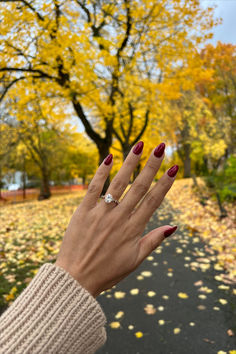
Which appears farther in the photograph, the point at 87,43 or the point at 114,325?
the point at 87,43

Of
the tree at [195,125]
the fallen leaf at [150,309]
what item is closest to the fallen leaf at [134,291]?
the fallen leaf at [150,309]

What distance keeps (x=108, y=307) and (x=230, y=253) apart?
306cm

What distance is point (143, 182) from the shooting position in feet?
4.00

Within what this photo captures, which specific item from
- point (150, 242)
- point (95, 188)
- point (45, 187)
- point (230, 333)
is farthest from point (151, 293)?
point (45, 187)

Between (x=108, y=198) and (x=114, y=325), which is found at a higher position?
(x=108, y=198)

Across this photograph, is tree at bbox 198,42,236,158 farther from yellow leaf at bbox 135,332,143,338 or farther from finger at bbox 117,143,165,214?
finger at bbox 117,143,165,214

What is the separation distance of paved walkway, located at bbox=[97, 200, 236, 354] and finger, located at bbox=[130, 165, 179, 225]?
7.41 ft

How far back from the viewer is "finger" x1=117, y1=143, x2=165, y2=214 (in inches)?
47.3

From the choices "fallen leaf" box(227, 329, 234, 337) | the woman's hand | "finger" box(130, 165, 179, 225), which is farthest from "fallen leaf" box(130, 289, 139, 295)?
"finger" box(130, 165, 179, 225)

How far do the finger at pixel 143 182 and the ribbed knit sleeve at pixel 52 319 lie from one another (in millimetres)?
426

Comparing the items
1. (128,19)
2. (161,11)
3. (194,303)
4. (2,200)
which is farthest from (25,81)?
(2,200)

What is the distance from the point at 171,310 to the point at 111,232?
2848 millimetres

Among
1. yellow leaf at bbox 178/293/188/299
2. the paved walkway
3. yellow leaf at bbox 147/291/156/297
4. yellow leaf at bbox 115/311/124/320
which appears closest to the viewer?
the paved walkway

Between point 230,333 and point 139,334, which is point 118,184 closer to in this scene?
point 139,334
